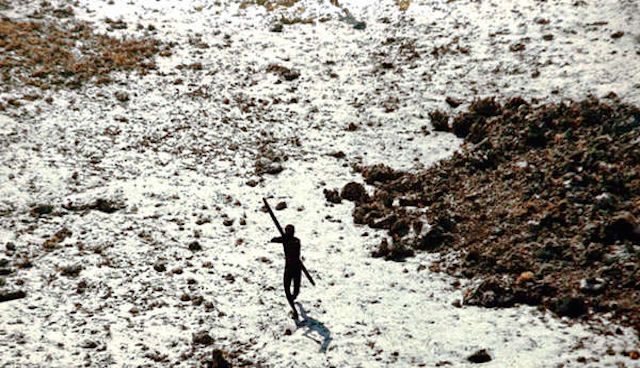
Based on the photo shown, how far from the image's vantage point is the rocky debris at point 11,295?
443 inches

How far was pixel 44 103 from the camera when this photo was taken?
68.2 feet

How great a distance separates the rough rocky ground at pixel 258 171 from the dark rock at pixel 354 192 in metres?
0.51

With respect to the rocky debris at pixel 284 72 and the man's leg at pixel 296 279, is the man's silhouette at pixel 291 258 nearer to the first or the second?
the man's leg at pixel 296 279

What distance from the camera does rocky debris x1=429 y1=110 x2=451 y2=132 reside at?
18188 millimetres

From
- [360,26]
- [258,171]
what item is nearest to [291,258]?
[258,171]


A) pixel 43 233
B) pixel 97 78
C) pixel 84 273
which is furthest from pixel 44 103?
pixel 84 273

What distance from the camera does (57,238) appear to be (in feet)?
44.8

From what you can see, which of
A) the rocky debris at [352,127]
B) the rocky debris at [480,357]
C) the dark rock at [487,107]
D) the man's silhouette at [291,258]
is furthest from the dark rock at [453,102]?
the rocky debris at [480,357]

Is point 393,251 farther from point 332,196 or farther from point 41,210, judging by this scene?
point 41,210

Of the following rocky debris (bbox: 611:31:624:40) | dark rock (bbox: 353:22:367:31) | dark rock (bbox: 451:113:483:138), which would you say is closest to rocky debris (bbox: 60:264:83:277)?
dark rock (bbox: 451:113:483:138)

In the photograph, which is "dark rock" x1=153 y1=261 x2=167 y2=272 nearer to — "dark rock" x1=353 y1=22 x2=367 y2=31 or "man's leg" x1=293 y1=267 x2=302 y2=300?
"man's leg" x1=293 y1=267 x2=302 y2=300

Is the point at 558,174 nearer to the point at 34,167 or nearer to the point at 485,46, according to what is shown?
the point at 485,46

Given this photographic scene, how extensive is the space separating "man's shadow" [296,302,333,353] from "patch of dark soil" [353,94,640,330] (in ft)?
10.6

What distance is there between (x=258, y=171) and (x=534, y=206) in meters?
9.77
